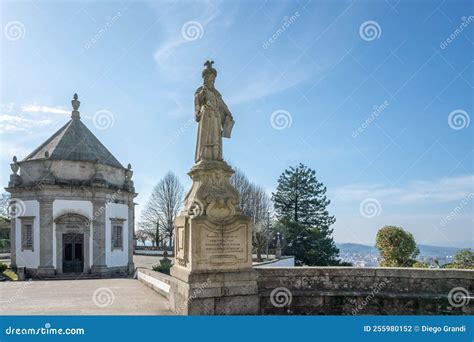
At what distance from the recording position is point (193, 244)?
23.9 feet

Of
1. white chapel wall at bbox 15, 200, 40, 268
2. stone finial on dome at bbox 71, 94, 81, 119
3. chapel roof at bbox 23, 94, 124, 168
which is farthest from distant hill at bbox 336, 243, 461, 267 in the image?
stone finial on dome at bbox 71, 94, 81, 119

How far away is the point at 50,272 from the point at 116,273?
13.8 feet

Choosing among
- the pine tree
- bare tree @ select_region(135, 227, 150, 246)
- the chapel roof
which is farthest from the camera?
bare tree @ select_region(135, 227, 150, 246)

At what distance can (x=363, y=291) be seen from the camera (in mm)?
8484

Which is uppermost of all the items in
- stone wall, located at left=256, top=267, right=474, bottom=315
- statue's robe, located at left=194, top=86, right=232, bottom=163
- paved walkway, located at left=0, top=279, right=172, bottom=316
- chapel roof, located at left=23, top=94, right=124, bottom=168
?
chapel roof, located at left=23, top=94, right=124, bottom=168

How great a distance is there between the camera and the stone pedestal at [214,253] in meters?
7.17

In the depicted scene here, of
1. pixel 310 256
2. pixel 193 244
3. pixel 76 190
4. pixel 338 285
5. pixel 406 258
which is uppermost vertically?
pixel 76 190

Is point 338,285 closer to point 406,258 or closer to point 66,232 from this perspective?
point 406,258

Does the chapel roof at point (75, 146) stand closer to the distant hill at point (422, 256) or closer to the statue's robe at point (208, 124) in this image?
the distant hill at point (422, 256)

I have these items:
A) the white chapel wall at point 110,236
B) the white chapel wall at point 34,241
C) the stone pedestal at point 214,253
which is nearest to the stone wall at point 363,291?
the stone pedestal at point 214,253

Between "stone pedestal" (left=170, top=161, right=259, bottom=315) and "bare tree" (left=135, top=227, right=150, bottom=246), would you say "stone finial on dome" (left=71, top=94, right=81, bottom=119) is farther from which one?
"bare tree" (left=135, top=227, right=150, bottom=246)

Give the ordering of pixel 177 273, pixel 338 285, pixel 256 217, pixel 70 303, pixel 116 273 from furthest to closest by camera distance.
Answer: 1. pixel 256 217
2. pixel 116 273
3. pixel 70 303
4. pixel 338 285
5. pixel 177 273

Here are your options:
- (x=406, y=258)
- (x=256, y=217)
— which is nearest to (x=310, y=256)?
(x=256, y=217)

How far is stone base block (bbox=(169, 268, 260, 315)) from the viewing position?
7094mm
